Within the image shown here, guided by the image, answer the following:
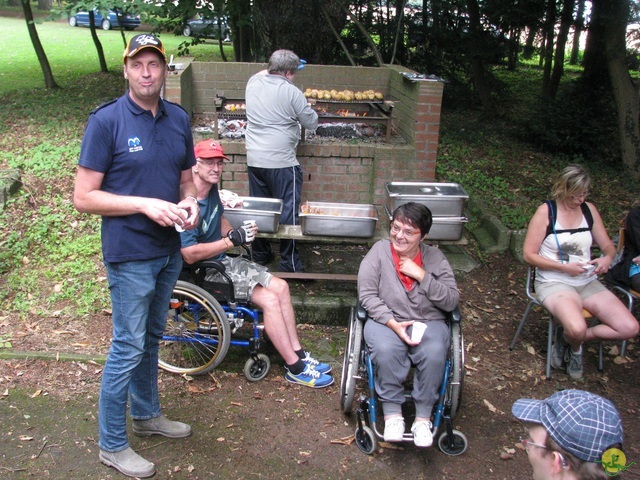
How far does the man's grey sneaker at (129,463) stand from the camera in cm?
316

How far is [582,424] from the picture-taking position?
5.70 feet

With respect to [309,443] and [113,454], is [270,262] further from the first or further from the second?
[113,454]

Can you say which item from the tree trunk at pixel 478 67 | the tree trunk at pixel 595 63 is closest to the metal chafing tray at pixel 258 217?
the tree trunk at pixel 595 63

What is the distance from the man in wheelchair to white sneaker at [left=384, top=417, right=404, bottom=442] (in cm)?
80

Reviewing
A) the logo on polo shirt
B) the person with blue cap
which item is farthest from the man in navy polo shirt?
the person with blue cap

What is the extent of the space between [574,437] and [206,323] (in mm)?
2760

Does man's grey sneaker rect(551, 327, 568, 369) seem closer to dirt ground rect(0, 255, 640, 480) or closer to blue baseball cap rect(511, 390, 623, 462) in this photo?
dirt ground rect(0, 255, 640, 480)

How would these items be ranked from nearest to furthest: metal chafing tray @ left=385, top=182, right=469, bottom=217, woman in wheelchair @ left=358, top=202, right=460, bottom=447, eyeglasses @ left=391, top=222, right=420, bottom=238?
1. woman in wheelchair @ left=358, top=202, right=460, bottom=447
2. eyeglasses @ left=391, top=222, right=420, bottom=238
3. metal chafing tray @ left=385, top=182, right=469, bottom=217

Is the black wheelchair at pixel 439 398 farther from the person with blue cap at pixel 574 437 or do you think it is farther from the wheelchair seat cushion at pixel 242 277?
the person with blue cap at pixel 574 437

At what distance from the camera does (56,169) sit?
680 centimetres

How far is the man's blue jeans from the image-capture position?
9.68ft

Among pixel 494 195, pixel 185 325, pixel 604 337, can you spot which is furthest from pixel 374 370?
pixel 494 195

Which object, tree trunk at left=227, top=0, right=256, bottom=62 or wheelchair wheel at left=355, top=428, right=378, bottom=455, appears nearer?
wheelchair wheel at left=355, top=428, right=378, bottom=455

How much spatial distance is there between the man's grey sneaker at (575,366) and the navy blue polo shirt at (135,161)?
9.40ft
